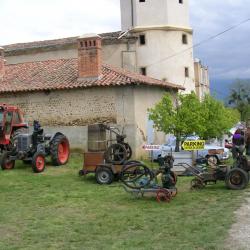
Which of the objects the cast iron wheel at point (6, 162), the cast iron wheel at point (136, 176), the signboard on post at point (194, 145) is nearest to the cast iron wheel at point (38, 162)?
the cast iron wheel at point (6, 162)

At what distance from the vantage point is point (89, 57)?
24.6 meters

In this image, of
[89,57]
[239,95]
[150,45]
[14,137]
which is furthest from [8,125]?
[239,95]

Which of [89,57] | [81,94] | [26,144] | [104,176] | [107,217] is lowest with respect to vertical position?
[107,217]

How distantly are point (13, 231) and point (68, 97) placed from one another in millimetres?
14935

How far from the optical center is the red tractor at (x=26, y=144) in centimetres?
1869

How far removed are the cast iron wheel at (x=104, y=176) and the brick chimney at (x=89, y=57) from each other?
345 inches

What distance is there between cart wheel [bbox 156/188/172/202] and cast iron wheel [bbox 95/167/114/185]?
365 cm

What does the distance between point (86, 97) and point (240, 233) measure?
51.7ft

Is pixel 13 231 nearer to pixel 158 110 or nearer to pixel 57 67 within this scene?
pixel 158 110

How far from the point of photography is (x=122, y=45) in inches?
1407

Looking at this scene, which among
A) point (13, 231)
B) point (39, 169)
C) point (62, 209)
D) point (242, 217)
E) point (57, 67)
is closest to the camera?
point (13, 231)

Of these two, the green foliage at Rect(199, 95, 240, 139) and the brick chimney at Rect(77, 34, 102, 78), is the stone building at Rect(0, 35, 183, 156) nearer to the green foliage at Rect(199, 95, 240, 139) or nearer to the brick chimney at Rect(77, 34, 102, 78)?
the brick chimney at Rect(77, 34, 102, 78)

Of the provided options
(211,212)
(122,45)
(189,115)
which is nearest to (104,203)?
(211,212)

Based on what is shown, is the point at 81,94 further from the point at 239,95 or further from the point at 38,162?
the point at 239,95
